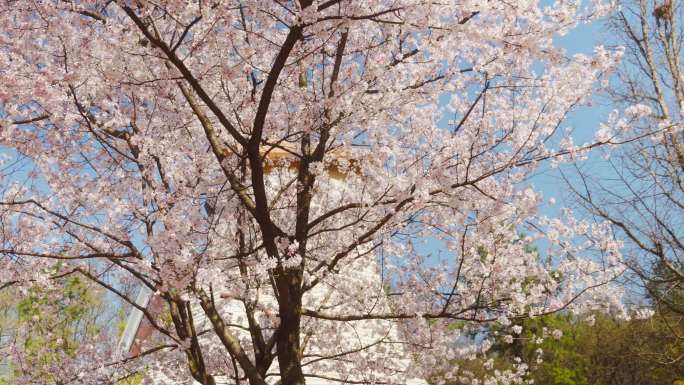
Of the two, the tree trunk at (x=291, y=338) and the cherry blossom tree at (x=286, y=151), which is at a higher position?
the cherry blossom tree at (x=286, y=151)

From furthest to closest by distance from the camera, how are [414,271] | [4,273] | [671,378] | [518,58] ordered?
[671,378] < [414,271] < [4,273] < [518,58]

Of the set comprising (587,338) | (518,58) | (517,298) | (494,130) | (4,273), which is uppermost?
(587,338)

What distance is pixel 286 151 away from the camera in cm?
493

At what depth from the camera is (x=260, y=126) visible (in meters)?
4.19

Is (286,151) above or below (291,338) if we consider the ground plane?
above

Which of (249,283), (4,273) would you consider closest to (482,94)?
(249,283)

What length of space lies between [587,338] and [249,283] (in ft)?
57.9

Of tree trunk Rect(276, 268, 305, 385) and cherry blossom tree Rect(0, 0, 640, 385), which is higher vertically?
cherry blossom tree Rect(0, 0, 640, 385)

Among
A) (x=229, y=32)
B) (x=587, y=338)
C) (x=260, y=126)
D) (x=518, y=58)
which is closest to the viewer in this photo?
(x=260, y=126)

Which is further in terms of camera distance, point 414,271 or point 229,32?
point 414,271

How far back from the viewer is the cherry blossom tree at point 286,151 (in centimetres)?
468

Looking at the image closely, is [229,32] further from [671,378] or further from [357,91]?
[671,378]

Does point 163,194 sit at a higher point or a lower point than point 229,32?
lower

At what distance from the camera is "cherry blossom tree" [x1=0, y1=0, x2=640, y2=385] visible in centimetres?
468
